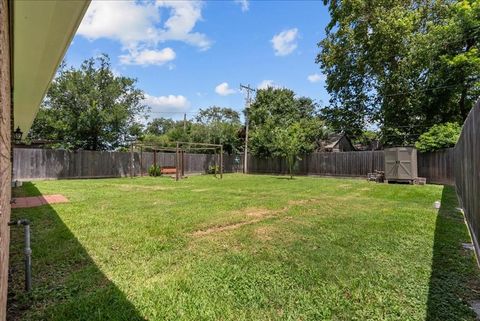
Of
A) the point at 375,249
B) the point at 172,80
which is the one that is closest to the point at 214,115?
the point at 172,80

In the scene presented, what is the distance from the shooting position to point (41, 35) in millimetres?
2332

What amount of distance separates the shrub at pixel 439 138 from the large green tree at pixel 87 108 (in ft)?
53.4

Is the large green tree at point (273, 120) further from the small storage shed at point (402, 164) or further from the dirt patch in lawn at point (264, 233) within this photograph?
the dirt patch in lawn at point (264, 233)

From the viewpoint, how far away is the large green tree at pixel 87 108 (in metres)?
16.9

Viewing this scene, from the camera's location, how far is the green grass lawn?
244 centimetres

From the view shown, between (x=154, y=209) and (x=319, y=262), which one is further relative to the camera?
(x=154, y=209)

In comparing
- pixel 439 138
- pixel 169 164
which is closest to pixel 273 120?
pixel 169 164

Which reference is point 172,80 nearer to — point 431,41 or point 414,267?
point 431,41

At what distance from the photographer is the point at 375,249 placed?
3.93 meters

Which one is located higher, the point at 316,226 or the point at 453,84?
the point at 453,84

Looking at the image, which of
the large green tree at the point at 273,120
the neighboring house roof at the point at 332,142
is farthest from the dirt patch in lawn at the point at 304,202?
the neighboring house roof at the point at 332,142

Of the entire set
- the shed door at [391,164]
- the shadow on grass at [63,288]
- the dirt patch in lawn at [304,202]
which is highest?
the shed door at [391,164]

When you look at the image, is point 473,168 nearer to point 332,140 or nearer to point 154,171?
point 154,171

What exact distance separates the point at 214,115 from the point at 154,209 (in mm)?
40400
